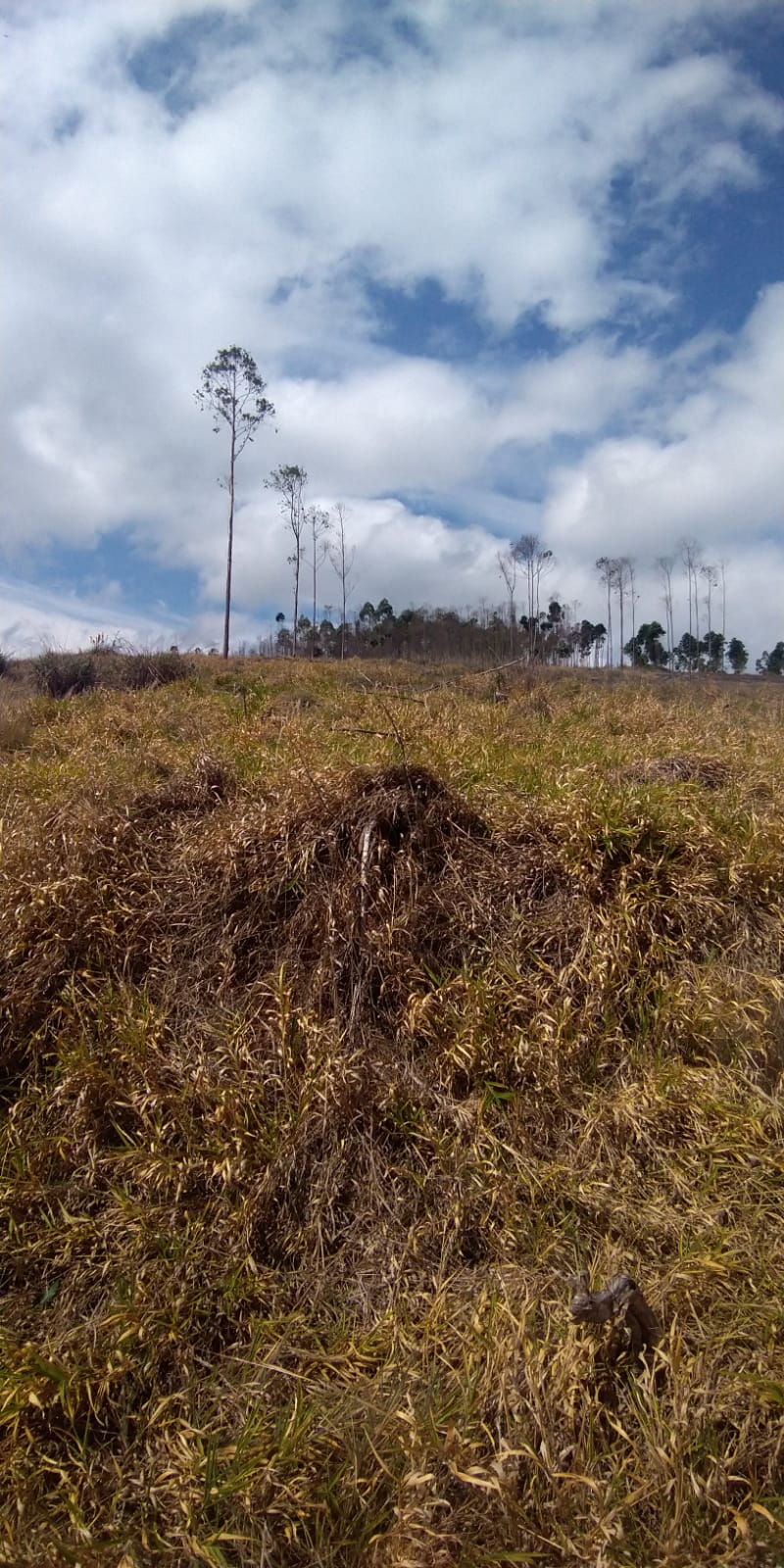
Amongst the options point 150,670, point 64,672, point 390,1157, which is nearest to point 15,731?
point 150,670

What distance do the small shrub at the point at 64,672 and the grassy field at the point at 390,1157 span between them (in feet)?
16.2

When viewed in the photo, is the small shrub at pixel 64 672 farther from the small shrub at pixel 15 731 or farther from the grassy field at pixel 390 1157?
the grassy field at pixel 390 1157

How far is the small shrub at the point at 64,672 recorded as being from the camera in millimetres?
9109

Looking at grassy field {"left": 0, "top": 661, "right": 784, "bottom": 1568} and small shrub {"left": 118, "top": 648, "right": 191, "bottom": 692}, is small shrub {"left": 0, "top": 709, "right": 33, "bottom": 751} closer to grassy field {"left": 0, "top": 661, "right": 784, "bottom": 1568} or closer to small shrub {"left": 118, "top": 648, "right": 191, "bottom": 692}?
grassy field {"left": 0, "top": 661, "right": 784, "bottom": 1568}

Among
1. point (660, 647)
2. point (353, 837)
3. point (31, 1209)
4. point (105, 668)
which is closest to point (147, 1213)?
point (31, 1209)

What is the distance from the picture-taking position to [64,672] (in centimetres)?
962

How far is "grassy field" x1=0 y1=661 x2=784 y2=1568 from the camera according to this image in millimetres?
1952

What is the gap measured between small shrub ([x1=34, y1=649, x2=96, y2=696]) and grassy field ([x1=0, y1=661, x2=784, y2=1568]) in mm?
4924

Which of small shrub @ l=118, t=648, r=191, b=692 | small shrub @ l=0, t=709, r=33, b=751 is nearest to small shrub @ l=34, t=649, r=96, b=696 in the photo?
small shrub @ l=118, t=648, r=191, b=692

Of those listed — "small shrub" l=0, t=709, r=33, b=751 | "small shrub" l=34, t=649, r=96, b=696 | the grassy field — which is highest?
"small shrub" l=34, t=649, r=96, b=696

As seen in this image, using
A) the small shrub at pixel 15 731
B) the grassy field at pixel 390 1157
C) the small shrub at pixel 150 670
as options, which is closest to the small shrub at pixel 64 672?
the small shrub at pixel 150 670

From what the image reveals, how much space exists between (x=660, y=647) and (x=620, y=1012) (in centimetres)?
4307

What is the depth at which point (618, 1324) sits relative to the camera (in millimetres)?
2121

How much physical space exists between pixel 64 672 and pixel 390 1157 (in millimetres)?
8179
